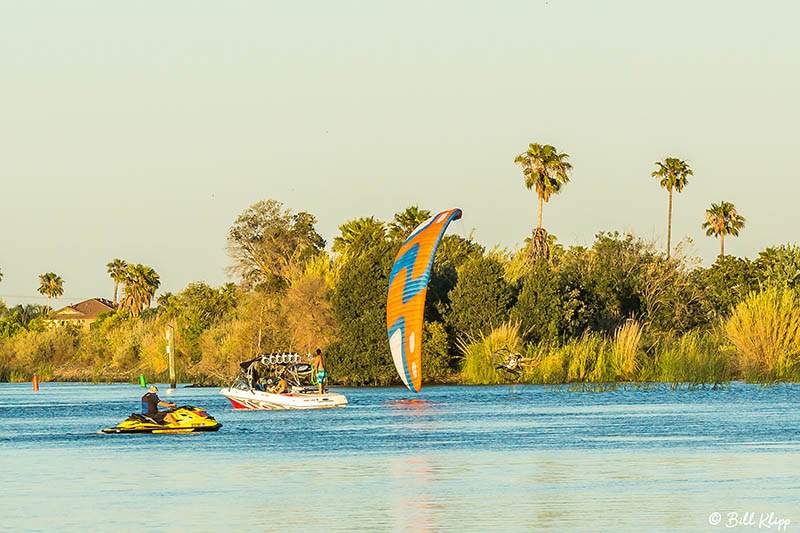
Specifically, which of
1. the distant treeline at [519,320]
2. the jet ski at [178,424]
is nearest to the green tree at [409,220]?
the distant treeline at [519,320]

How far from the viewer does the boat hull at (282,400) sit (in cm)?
5528

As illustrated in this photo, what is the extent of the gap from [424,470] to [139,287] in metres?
143

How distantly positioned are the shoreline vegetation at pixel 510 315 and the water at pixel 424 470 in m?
12.7

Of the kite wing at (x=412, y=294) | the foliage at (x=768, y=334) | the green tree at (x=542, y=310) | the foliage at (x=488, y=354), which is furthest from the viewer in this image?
the green tree at (x=542, y=310)

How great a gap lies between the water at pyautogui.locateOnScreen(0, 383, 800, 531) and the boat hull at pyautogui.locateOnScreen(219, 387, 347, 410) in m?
0.62

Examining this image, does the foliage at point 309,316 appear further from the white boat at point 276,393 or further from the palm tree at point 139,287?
the palm tree at point 139,287

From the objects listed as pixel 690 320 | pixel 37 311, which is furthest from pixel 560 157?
pixel 37 311

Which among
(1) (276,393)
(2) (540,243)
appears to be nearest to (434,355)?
(1) (276,393)

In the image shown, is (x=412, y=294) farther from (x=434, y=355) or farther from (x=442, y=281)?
(x=442, y=281)

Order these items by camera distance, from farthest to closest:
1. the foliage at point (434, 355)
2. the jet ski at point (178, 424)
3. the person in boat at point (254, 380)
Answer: the foliage at point (434, 355) → the person in boat at point (254, 380) → the jet ski at point (178, 424)

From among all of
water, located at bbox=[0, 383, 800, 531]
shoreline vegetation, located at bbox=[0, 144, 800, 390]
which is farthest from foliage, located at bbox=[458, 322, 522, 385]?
water, located at bbox=[0, 383, 800, 531]

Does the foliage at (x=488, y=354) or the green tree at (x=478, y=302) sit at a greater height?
the green tree at (x=478, y=302)

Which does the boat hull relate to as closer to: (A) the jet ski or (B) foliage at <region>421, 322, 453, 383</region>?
(A) the jet ski

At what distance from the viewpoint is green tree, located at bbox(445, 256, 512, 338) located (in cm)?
7981
